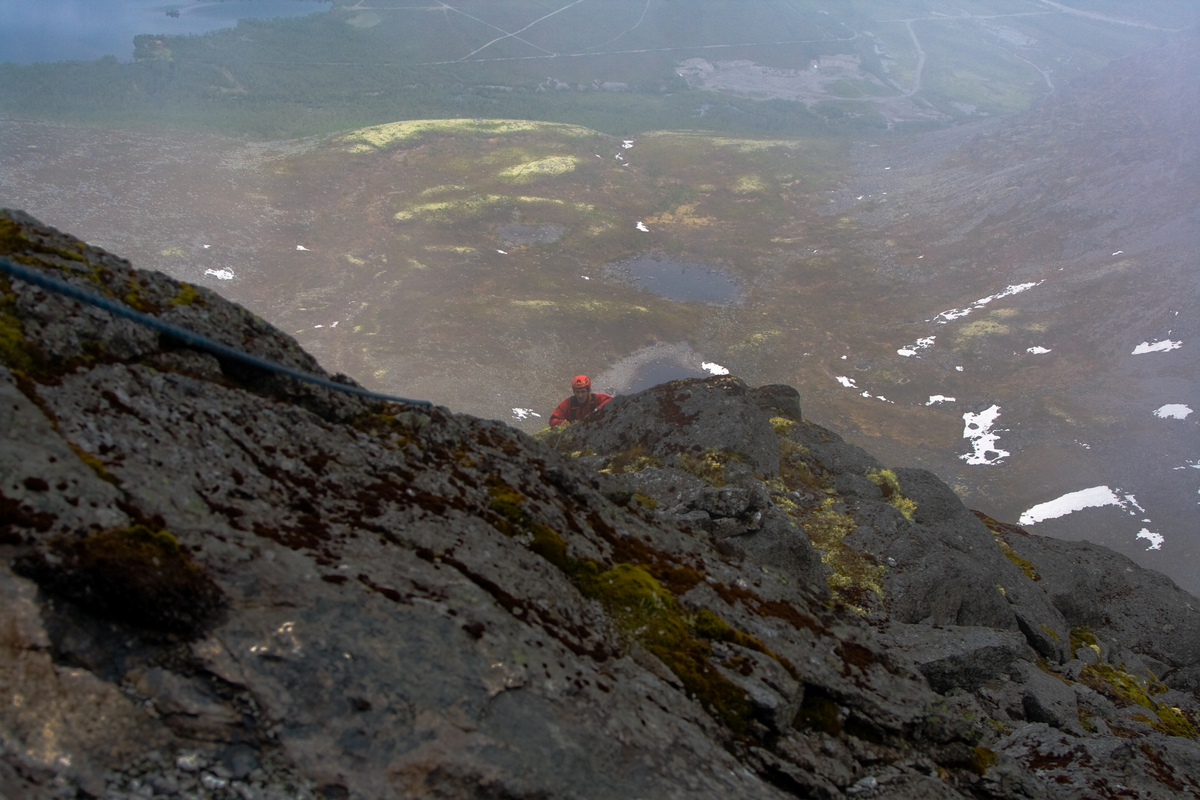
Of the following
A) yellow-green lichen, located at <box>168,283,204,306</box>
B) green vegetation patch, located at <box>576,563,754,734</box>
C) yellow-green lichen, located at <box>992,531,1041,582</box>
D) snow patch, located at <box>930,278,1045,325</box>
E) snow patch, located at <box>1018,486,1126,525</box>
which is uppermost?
yellow-green lichen, located at <box>168,283,204,306</box>

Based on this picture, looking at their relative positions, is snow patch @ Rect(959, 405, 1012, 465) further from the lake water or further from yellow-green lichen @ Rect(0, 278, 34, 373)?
the lake water

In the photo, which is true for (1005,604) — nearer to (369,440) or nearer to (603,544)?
(603,544)

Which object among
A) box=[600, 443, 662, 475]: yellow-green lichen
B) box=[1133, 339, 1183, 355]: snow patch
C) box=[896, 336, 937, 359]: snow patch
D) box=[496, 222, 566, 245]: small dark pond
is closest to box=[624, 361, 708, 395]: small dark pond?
box=[896, 336, 937, 359]: snow patch

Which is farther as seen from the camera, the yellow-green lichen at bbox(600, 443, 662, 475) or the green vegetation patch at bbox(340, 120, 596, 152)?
the green vegetation patch at bbox(340, 120, 596, 152)

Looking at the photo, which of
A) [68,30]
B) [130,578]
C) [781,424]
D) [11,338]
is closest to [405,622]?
[130,578]

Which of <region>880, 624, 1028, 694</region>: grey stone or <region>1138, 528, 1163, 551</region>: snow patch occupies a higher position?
<region>880, 624, 1028, 694</region>: grey stone

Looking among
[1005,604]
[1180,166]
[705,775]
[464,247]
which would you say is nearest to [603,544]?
[705,775]

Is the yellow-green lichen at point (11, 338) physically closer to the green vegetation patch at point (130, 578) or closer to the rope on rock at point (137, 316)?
the rope on rock at point (137, 316)
